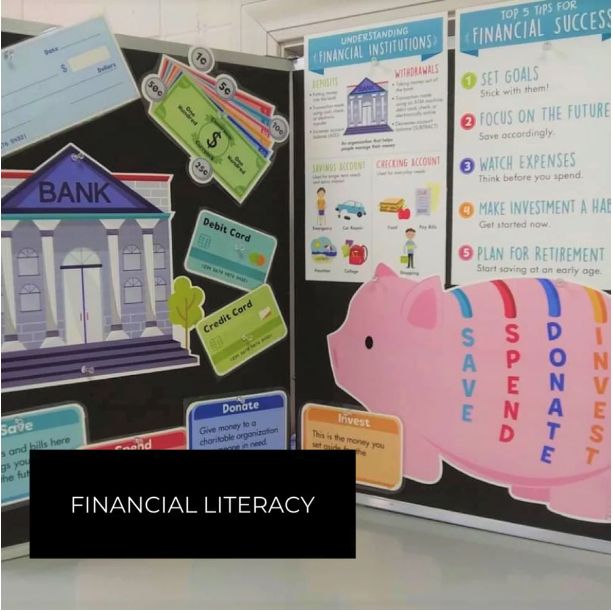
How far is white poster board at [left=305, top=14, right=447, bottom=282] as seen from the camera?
126 cm

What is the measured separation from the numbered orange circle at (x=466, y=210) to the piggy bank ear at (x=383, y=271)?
0.47ft

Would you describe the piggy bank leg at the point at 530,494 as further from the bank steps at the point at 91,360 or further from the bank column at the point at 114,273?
the bank column at the point at 114,273

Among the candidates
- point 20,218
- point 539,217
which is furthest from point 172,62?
point 539,217

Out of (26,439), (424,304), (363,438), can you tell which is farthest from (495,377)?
(26,439)

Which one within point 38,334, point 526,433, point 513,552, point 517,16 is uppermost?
point 517,16

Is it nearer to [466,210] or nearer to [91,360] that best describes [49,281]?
[91,360]

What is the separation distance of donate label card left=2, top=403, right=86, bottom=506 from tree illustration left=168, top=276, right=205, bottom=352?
0.20 meters

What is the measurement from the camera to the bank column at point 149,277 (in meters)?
1.25

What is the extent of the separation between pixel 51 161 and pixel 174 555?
576mm

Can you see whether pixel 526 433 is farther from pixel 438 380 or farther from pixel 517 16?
pixel 517 16

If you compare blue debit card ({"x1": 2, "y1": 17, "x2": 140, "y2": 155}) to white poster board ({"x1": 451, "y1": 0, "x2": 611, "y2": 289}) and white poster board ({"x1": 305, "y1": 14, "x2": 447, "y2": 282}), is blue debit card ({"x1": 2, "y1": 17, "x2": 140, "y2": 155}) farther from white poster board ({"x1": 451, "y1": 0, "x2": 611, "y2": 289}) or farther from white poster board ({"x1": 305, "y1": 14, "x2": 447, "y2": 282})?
white poster board ({"x1": 451, "y1": 0, "x2": 611, "y2": 289})

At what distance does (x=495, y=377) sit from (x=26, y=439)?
68 cm

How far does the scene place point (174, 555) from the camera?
1.17m

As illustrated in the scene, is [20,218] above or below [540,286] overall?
above
